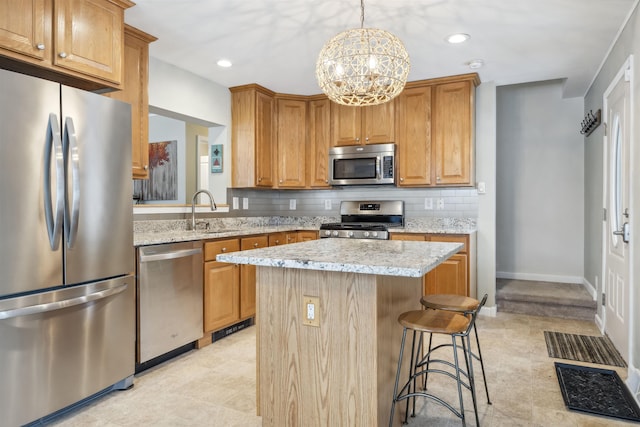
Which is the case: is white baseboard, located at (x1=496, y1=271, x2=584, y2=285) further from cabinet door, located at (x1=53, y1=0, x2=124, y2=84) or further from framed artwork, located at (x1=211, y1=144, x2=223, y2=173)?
cabinet door, located at (x1=53, y1=0, x2=124, y2=84)

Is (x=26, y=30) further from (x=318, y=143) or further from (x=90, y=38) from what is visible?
(x=318, y=143)

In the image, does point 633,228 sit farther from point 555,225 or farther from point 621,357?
point 555,225

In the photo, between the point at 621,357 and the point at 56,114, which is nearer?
the point at 56,114

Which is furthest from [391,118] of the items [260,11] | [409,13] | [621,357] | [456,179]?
[621,357]

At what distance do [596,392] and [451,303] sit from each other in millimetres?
1221

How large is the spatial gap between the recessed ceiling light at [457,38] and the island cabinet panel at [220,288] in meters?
2.39

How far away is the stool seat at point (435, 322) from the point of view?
174cm

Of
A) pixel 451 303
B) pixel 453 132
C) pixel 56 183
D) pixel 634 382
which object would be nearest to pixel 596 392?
pixel 634 382

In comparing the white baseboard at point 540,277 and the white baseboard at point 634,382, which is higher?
the white baseboard at point 540,277

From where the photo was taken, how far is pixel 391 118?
4.39 meters

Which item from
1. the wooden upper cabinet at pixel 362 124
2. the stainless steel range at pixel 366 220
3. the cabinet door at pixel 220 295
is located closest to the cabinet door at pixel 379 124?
the wooden upper cabinet at pixel 362 124

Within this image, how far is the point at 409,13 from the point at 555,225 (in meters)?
4.09

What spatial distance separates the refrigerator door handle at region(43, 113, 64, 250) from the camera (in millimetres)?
2018

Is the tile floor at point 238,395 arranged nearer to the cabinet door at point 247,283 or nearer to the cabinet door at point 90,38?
the cabinet door at point 247,283
